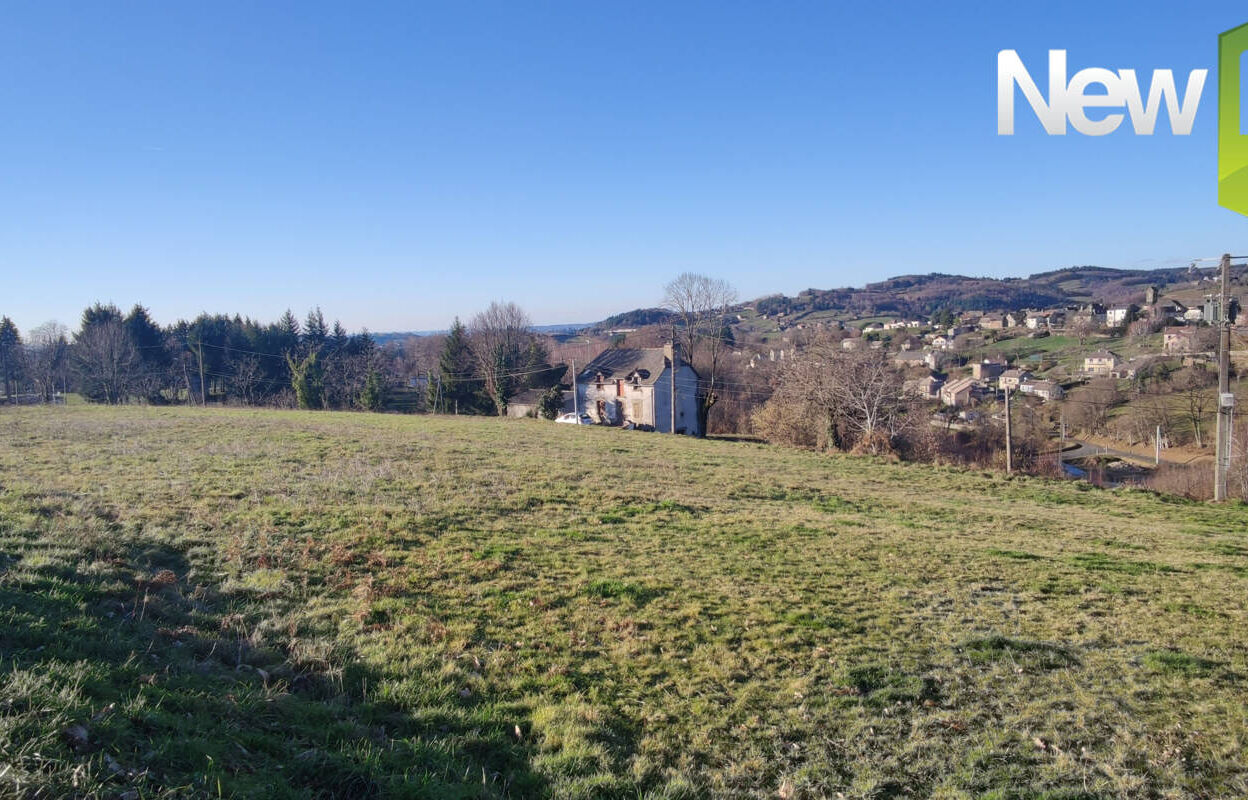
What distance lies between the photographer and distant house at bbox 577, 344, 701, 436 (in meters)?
51.8

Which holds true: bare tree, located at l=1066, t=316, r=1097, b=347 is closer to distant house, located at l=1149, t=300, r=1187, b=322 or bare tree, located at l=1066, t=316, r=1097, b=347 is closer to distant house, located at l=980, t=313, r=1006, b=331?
distant house, located at l=1149, t=300, r=1187, b=322

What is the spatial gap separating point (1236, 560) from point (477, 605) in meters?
14.0

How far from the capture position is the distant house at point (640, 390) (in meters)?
51.8

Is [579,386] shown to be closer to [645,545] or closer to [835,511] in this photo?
[835,511]

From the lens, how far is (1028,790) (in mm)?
4285

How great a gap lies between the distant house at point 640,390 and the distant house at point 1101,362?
106 ft

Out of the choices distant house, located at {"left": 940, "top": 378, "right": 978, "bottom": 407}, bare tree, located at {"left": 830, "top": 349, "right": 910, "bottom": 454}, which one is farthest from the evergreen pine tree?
distant house, located at {"left": 940, "top": 378, "right": 978, "bottom": 407}

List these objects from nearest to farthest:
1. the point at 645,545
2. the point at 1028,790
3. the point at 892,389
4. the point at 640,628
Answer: the point at 1028,790, the point at 640,628, the point at 645,545, the point at 892,389

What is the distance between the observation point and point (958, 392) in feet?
176

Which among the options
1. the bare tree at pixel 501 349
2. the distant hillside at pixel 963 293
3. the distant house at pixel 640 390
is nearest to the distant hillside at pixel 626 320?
the distant hillside at pixel 963 293

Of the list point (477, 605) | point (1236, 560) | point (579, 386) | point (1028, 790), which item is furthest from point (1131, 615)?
point (579, 386)

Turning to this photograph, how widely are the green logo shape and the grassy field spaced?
6.93 metres

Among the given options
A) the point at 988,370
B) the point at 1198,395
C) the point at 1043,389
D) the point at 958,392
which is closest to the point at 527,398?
the point at 958,392

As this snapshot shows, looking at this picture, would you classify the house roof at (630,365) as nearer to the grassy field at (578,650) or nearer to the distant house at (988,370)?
the distant house at (988,370)
